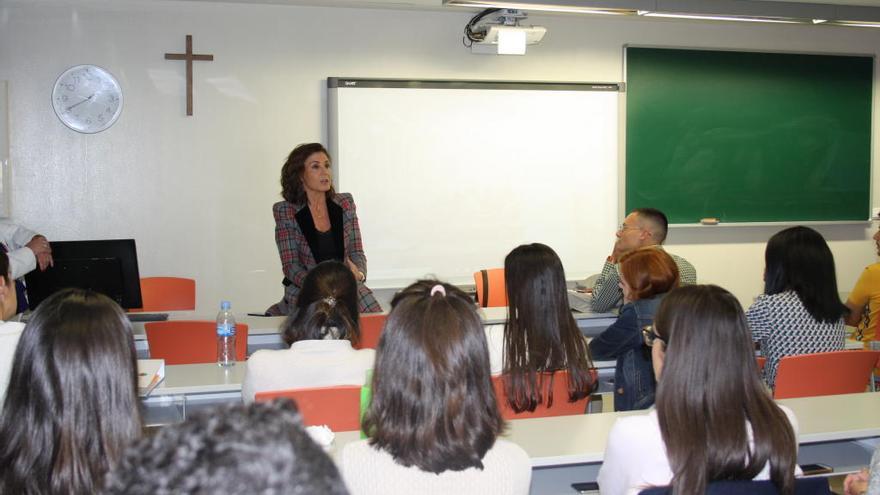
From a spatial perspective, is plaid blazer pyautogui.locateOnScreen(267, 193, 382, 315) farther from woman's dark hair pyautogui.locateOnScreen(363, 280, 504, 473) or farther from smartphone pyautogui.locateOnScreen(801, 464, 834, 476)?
woman's dark hair pyautogui.locateOnScreen(363, 280, 504, 473)

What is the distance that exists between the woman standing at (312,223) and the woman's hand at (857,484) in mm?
3070

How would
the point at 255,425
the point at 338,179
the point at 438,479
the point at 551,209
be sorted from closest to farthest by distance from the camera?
the point at 255,425 < the point at 438,479 < the point at 338,179 < the point at 551,209

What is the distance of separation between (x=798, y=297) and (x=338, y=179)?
361 centimetres

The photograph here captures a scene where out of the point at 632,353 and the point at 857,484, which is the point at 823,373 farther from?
the point at 857,484

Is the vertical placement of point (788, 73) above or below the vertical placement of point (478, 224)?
above

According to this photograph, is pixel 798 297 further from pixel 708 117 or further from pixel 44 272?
pixel 708 117

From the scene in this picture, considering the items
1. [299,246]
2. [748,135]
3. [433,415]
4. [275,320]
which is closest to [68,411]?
[433,415]

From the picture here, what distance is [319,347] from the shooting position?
2.91 metres

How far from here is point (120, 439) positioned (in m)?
Answer: 1.55

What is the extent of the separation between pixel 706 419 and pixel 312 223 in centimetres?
327

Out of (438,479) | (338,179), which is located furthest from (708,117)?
(438,479)

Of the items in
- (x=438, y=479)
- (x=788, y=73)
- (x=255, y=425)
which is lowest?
(x=438, y=479)

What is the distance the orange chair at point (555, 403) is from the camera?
3.04 meters

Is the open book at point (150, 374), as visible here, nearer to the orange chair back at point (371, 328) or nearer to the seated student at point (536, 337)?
the seated student at point (536, 337)
